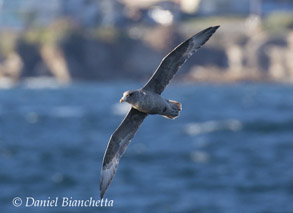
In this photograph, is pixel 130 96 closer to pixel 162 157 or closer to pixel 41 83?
pixel 162 157

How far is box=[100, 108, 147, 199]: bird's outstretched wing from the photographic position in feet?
48.2

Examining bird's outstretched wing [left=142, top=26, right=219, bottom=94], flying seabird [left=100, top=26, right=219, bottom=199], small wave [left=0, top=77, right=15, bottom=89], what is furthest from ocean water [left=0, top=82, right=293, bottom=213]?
small wave [left=0, top=77, right=15, bottom=89]

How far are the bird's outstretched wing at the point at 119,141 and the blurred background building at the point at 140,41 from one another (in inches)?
3717

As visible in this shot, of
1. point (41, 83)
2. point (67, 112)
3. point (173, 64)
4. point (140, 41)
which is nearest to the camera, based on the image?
point (173, 64)

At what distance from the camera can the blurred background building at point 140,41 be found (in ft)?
364

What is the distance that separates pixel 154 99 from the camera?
13.3m

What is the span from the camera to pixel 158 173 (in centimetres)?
4659

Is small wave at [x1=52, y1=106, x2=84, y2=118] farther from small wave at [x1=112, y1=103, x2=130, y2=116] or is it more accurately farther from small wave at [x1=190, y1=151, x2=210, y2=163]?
small wave at [x1=190, y1=151, x2=210, y2=163]

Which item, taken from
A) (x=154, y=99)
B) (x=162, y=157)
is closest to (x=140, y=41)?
(x=162, y=157)

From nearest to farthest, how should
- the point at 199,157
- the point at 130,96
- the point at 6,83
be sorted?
the point at 130,96 → the point at 199,157 → the point at 6,83

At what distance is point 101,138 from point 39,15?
64703 mm

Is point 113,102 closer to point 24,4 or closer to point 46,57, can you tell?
point 46,57

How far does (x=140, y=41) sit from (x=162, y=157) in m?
62.8

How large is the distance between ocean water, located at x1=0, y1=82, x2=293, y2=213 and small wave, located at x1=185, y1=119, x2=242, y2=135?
11 centimetres
